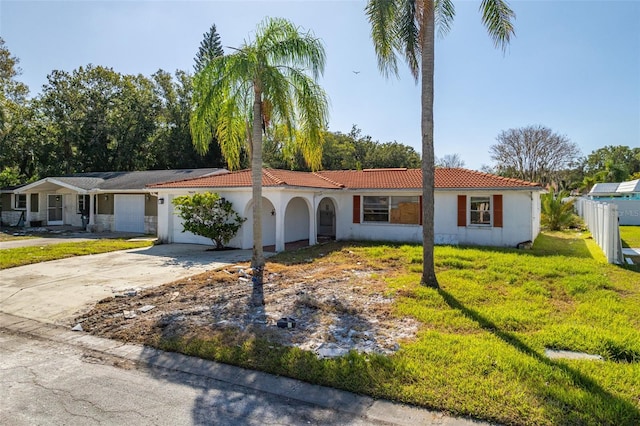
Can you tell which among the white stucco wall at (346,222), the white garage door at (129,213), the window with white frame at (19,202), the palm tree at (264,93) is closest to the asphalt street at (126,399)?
the palm tree at (264,93)

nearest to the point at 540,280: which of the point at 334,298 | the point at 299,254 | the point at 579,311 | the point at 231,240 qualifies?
the point at 579,311

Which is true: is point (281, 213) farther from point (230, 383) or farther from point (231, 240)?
point (230, 383)

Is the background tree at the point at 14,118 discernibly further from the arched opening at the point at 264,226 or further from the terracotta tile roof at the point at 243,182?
the arched opening at the point at 264,226

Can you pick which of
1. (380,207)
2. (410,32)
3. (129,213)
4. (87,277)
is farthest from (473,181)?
(129,213)

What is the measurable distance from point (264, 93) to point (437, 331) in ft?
24.2

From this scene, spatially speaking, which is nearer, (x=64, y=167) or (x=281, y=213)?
(x=281, y=213)

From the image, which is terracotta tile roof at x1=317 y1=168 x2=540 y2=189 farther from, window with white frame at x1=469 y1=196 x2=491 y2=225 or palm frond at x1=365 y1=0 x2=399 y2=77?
palm frond at x1=365 y1=0 x2=399 y2=77

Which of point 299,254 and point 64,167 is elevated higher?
point 64,167

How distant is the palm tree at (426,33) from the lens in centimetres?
898

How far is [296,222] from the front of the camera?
19.2 metres

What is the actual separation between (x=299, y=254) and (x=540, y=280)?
302 inches

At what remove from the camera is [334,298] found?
823cm

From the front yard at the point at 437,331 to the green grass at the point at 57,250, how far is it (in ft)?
22.4

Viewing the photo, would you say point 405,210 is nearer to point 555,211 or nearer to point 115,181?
point 555,211
